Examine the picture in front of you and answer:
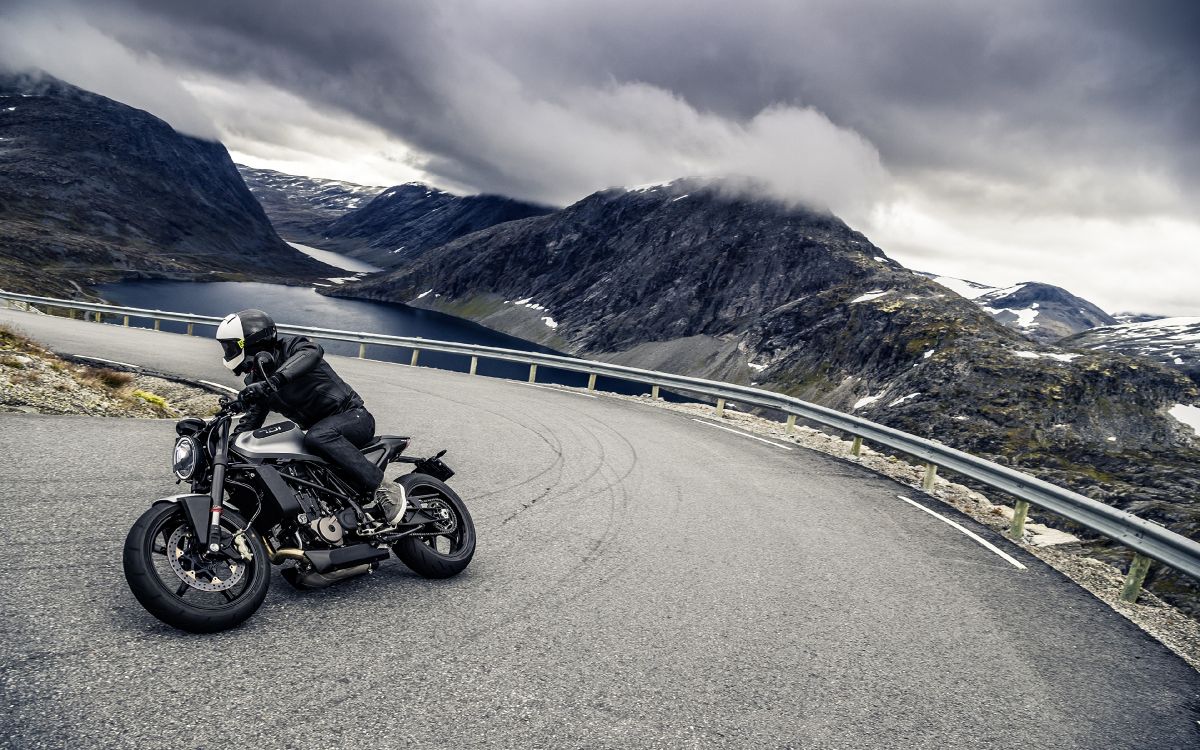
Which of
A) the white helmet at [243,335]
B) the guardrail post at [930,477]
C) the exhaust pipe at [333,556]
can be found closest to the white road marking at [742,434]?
the guardrail post at [930,477]

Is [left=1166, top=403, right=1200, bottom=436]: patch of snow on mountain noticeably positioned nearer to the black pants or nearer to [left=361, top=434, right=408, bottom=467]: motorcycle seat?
[left=361, top=434, right=408, bottom=467]: motorcycle seat

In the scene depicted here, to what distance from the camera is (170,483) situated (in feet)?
22.1

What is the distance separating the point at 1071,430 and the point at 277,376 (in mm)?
133010

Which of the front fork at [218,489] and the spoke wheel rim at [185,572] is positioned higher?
the front fork at [218,489]

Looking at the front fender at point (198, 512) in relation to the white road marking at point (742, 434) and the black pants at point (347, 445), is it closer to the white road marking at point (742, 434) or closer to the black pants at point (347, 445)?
the black pants at point (347, 445)

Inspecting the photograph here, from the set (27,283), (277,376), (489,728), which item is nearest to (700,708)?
(489,728)

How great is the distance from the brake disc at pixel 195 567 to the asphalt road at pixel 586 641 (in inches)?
11.8

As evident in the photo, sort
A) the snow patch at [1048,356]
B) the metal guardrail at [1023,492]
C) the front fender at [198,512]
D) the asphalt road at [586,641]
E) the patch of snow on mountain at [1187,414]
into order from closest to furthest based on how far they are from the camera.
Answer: the asphalt road at [586,641] < the front fender at [198,512] < the metal guardrail at [1023,492] < the patch of snow on mountain at [1187,414] < the snow patch at [1048,356]

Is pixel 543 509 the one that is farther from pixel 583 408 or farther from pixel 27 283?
pixel 27 283

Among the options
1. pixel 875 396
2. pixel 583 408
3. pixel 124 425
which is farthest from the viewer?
pixel 875 396

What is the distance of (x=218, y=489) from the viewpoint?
13.2ft

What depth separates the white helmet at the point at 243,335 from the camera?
465 cm

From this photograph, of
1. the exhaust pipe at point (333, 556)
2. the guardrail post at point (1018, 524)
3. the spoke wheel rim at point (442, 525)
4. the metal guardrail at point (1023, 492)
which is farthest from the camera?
the guardrail post at point (1018, 524)

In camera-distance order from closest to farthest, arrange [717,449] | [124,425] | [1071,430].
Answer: [124,425]
[717,449]
[1071,430]
